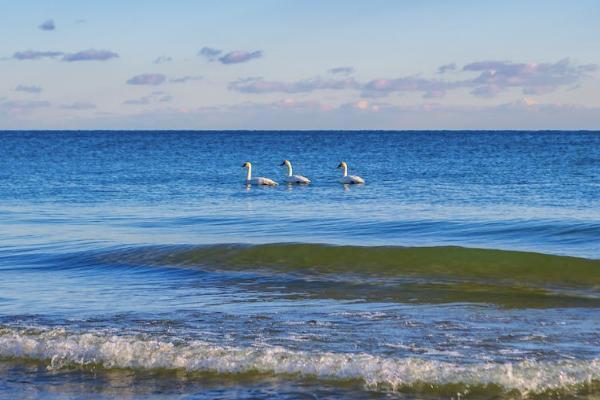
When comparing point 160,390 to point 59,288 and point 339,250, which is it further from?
point 339,250

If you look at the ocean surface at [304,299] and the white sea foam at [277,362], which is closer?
the white sea foam at [277,362]

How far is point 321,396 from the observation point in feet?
25.0

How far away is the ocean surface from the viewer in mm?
8070

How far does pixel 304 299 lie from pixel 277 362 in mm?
3685

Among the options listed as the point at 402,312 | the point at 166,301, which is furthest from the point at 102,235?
the point at 402,312

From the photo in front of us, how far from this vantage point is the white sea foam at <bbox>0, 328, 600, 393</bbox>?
781cm

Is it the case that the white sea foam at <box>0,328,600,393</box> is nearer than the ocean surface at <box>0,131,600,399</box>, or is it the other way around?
the white sea foam at <box>0,328,600,393</box>

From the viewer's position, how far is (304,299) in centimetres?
1215

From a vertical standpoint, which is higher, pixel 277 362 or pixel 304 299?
pixel 277 362

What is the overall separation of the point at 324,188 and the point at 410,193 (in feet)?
18.0

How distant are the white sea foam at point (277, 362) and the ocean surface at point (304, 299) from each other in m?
0.02

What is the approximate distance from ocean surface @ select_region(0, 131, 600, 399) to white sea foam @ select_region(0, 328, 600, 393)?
0.06 feet

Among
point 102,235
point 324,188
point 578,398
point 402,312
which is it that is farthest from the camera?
point 324,188

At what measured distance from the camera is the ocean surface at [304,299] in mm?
8070
